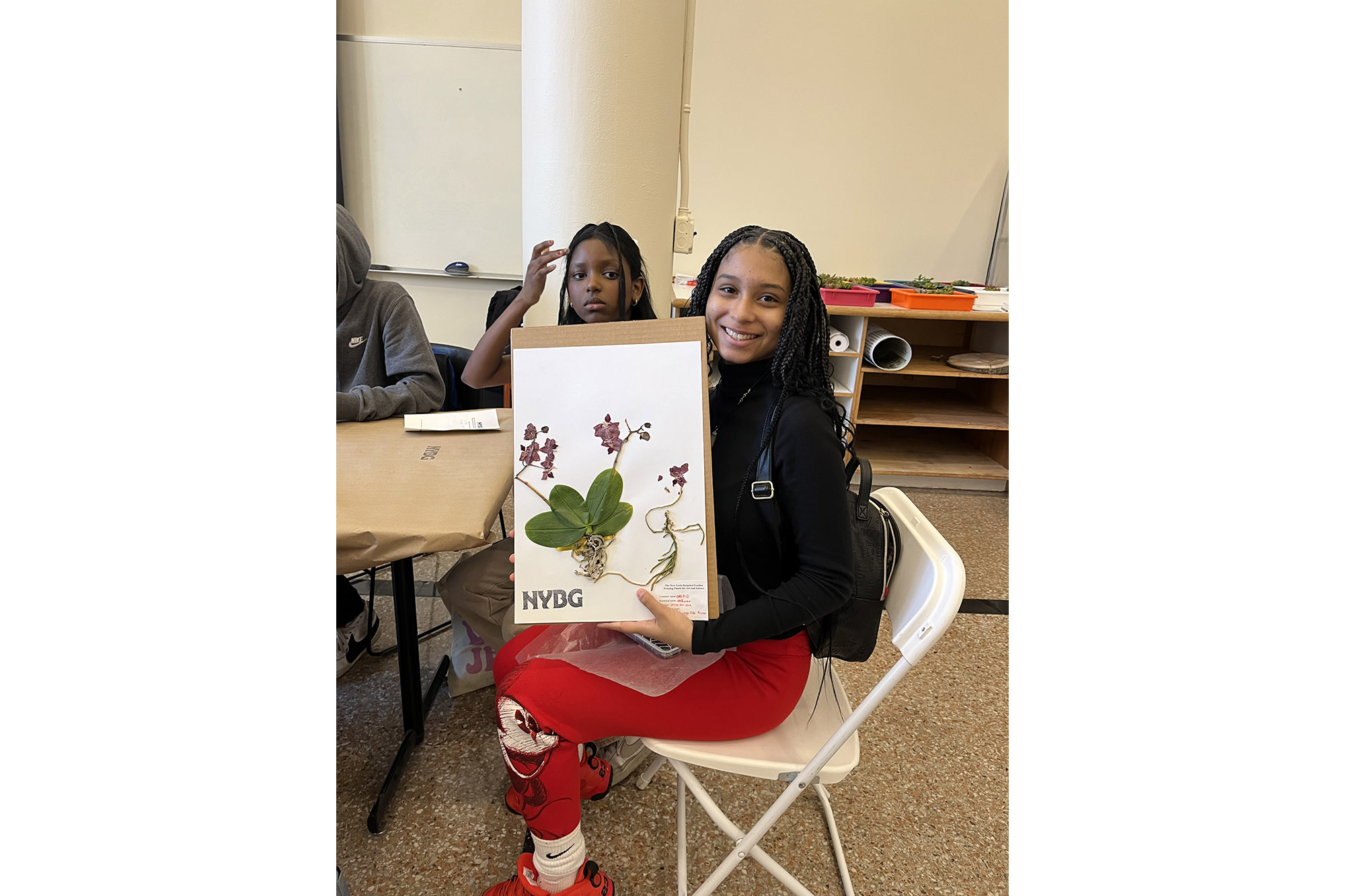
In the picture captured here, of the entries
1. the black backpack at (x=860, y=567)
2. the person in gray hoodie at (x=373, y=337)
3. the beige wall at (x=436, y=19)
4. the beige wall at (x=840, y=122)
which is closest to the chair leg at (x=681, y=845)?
the black backpack at (x=860, y=567)

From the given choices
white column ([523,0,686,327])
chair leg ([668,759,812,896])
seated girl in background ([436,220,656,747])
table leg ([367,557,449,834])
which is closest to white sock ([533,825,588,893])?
chair leg ([668,759,812,896])

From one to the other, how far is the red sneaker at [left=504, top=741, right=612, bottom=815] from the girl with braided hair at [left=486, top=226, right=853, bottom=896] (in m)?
0.29

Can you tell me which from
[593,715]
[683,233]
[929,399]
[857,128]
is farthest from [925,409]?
[593,715]

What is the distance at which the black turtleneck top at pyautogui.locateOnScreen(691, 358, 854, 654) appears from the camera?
3.06ft

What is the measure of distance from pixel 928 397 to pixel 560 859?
11.0ft

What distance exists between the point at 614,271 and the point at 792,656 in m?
0.83

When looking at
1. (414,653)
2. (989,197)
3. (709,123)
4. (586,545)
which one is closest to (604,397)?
(586,545)

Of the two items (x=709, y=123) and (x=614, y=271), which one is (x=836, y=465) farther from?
(x=709, y=123)

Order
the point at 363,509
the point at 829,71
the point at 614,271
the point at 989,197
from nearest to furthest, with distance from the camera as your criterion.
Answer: the point at 363,509 → the point at 614,271 → the point at 829,71 → the point at 989,197

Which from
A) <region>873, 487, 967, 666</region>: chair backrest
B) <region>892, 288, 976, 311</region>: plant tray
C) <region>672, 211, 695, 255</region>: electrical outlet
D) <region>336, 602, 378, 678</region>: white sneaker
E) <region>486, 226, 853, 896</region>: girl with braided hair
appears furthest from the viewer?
<region>892, 288, 976, 311</region>: plant tray

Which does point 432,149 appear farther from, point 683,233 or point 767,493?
point 767,493

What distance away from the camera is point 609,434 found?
87 centimetres

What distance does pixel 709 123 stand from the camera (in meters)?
3.52

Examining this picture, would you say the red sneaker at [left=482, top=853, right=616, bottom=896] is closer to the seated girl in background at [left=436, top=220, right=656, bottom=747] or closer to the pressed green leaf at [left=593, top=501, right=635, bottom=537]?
the seated girl in background at [left=436, top=220, right=656, bottom=747]
